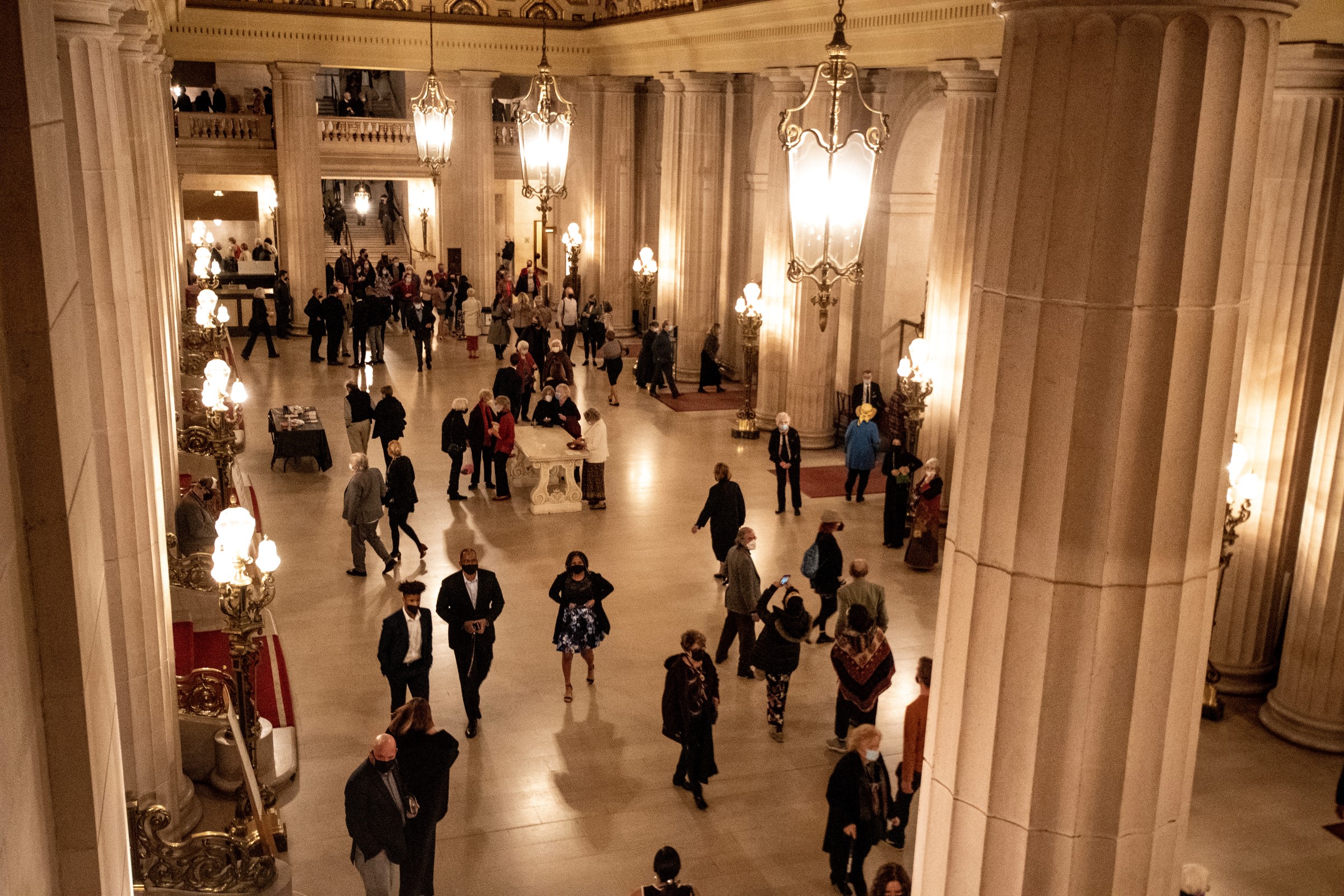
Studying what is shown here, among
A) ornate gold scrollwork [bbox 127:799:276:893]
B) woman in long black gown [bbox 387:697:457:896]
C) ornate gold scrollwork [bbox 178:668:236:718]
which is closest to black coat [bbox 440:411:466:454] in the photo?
ornate gold scrollwork [bbox 178:668:236:718]

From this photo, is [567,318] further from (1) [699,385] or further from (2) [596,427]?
(2) [596,427]

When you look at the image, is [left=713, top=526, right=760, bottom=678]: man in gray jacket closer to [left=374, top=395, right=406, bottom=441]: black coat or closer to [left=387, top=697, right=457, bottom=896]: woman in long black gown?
[left=387, top=697, right=457, bottom=896]: woman in long black gown

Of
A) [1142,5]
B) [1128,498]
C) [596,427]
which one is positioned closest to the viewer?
[1142,5]

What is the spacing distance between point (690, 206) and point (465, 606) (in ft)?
42.7

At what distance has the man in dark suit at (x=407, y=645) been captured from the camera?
8523 millimetres

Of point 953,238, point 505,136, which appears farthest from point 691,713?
point 505,136

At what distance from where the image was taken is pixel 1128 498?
12.1ft

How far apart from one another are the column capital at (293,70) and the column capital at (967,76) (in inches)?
560

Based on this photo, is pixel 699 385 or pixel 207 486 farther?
pixel 699 385

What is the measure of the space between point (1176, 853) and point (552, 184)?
40.3 feet

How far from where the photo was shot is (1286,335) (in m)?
9.55

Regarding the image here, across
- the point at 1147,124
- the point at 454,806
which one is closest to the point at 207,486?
the point at 454,806

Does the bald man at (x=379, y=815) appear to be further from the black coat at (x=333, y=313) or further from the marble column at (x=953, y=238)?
the black coat at (x=333, y=313)

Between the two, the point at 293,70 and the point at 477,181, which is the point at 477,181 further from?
the point at 293,70
